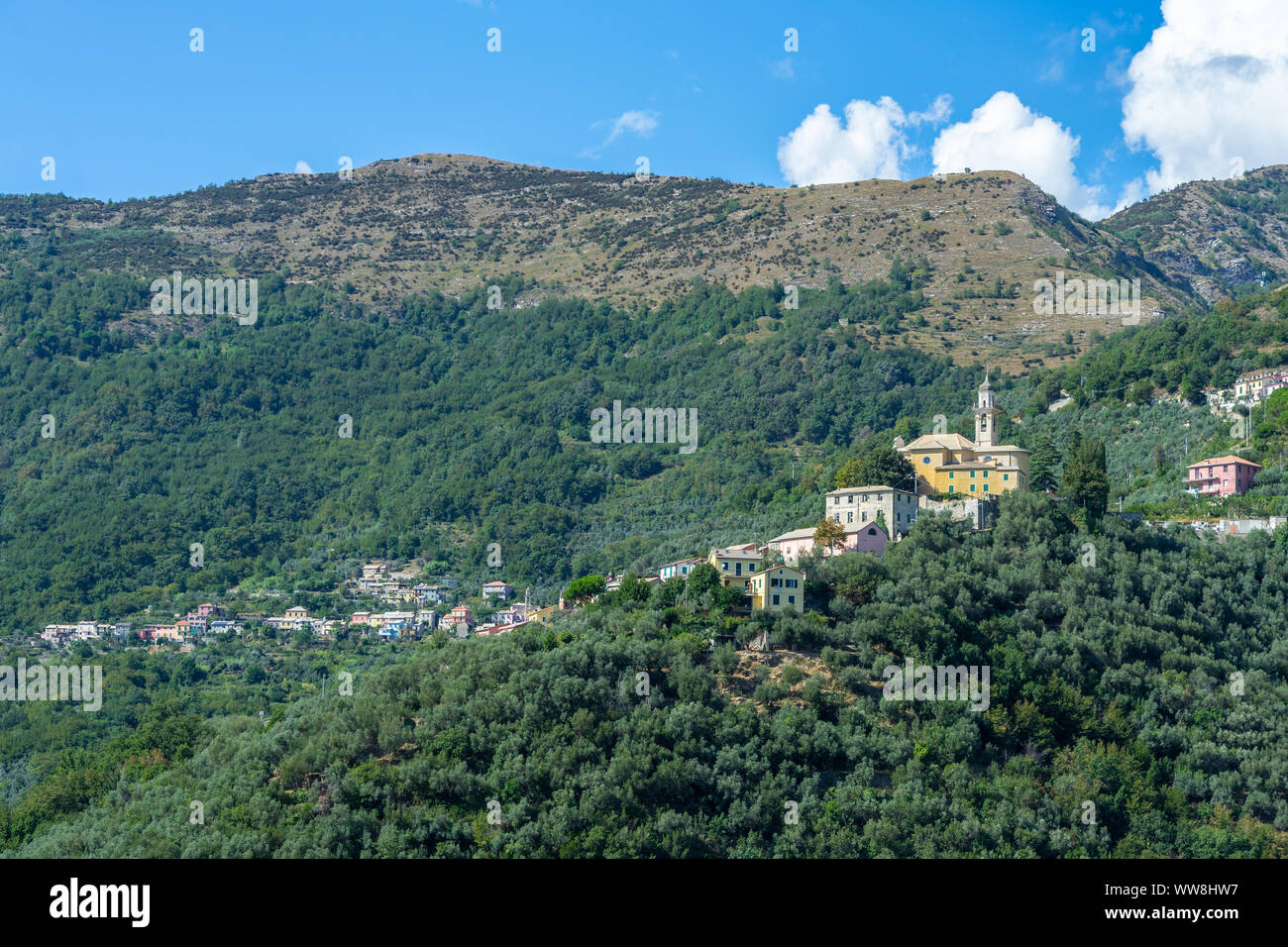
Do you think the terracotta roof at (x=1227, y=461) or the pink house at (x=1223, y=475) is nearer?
the pink house at (x=1223, y=475)

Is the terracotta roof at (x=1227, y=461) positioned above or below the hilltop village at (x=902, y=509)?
above

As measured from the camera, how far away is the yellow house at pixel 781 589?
177ft

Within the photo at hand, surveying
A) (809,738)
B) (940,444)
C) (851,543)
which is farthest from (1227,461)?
(809,738)

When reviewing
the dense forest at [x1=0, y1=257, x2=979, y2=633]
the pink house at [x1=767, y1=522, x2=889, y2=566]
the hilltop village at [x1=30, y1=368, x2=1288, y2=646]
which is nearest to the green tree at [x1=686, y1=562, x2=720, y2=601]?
the hilltop village at [x1=30, y1=368, x2=1288, y2=646]

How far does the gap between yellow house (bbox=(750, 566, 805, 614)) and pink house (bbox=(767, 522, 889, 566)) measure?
3469 millimetres

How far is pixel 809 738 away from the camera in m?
47.9

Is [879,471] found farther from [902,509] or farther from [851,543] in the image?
[851,543]

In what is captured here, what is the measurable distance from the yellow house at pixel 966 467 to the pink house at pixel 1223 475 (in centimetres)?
1352

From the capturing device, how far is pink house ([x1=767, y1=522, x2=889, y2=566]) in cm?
5888

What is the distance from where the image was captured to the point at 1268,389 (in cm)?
8138

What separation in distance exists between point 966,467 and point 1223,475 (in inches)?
668

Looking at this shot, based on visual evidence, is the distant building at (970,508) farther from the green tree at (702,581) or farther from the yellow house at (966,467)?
the green tree at (702,581)

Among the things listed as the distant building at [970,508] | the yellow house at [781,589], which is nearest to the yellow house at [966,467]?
the distant building at [970,508]

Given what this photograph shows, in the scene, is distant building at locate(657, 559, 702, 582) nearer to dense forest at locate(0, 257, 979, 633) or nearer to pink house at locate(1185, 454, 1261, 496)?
dense forest at locate(0, 257, 979, 633)
